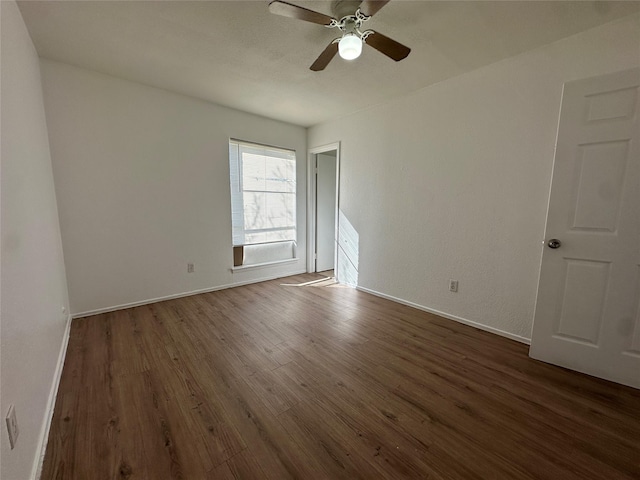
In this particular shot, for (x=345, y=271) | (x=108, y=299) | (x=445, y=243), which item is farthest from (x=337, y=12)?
(x=108, y=299)

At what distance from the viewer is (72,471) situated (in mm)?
1197

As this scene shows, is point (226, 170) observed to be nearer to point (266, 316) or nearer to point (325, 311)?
point (266, 316)


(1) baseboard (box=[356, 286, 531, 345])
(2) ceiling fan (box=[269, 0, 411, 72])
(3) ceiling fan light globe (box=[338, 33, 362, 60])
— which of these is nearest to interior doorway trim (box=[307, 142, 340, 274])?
(1) baseboard (box=[356, 286, 531, 345])

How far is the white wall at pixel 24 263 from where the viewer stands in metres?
1.09

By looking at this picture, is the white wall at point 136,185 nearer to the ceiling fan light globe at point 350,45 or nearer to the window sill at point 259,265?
the window sill at point 259,265

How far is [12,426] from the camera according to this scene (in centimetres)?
101

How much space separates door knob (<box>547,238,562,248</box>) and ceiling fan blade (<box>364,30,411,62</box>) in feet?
5.83

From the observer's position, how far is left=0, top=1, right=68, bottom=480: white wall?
3.59 feet

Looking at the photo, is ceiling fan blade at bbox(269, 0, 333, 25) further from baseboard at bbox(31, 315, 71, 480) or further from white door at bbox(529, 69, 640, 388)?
baseboard at bbox(31, 315, 71, 480)

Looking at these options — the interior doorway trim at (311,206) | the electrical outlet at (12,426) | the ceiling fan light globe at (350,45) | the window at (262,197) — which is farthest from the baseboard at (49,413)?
the interior doorway trim at (311,206)

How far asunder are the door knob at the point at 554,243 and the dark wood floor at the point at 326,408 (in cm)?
93

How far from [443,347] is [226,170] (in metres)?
3.33

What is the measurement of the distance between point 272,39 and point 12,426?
263 centimetres

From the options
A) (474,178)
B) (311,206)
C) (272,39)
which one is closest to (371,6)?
(272,39)
